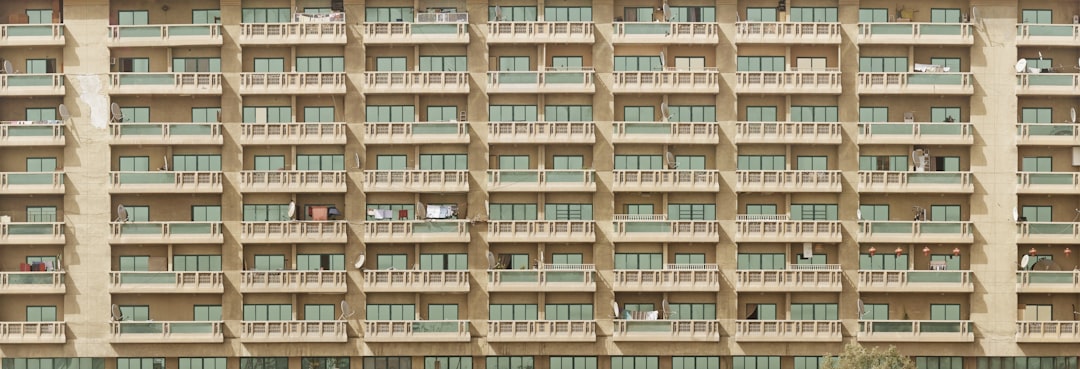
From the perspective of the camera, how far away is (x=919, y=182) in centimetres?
5075

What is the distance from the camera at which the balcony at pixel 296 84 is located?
50.7m

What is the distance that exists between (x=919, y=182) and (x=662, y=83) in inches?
503

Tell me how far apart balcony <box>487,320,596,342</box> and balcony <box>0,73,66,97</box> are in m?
22.9

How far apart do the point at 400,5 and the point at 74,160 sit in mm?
16850

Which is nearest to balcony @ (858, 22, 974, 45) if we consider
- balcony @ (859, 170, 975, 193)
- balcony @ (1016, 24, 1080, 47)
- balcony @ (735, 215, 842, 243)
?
balcony @ (1016, 24, 1080, 47)

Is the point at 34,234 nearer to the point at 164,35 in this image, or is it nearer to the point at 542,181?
the point at 164,35

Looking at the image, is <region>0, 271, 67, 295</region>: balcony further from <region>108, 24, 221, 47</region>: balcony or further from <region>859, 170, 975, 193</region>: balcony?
<region>859, 170, 975, 193</region>: balcony

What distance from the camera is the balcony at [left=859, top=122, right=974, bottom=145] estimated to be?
50.6 meters

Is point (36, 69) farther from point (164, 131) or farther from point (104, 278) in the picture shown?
point (104, 278)

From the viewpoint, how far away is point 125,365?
52.2 meters

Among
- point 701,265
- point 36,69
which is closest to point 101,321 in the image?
point 36,69

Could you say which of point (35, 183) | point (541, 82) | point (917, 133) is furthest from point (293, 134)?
point (917, 133)

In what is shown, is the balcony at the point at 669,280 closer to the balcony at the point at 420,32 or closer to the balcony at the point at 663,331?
the balcony at the point at 663,331

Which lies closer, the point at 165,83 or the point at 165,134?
the point at 165,134
